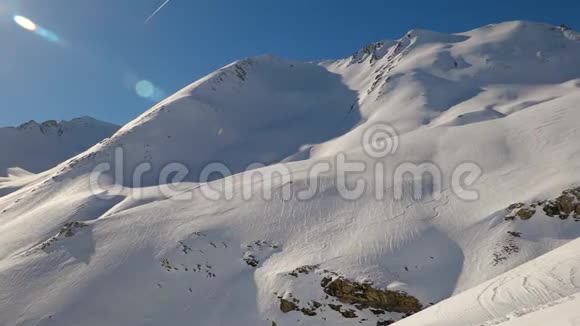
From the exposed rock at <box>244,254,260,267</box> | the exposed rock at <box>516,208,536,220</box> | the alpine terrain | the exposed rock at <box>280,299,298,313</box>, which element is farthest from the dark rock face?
the alpine terrain

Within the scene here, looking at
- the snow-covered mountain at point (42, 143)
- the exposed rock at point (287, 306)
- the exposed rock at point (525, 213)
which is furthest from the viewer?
the snow-covered mountain at point (42, 143)

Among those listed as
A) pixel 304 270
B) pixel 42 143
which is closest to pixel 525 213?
pixel 304 270

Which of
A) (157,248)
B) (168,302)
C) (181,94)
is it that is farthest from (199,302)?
(181,94)

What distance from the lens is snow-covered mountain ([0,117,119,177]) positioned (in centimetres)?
11371

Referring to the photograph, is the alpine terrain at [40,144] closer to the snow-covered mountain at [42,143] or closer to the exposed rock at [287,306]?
the snow-covered mountain at [42,143]

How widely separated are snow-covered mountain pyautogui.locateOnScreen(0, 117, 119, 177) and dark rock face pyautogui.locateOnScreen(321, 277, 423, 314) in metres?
111

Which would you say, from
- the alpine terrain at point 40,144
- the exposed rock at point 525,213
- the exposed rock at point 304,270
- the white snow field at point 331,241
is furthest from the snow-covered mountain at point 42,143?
the exposed rock at point 525,213


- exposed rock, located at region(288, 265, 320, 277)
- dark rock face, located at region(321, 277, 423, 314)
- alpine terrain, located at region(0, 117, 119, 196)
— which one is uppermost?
alpine terrain, located at region(0, 117, 119, 196)

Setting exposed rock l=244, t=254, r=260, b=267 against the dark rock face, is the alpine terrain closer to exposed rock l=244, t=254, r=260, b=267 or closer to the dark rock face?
exposed rock l=244, t=254, r=260, b=267

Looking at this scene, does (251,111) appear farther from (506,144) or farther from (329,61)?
(506,144)

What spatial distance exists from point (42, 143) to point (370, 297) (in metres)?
139

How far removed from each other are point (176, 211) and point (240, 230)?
674 cm

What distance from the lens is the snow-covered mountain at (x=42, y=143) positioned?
11371 cm

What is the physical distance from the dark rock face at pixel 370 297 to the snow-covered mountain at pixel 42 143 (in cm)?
11147
